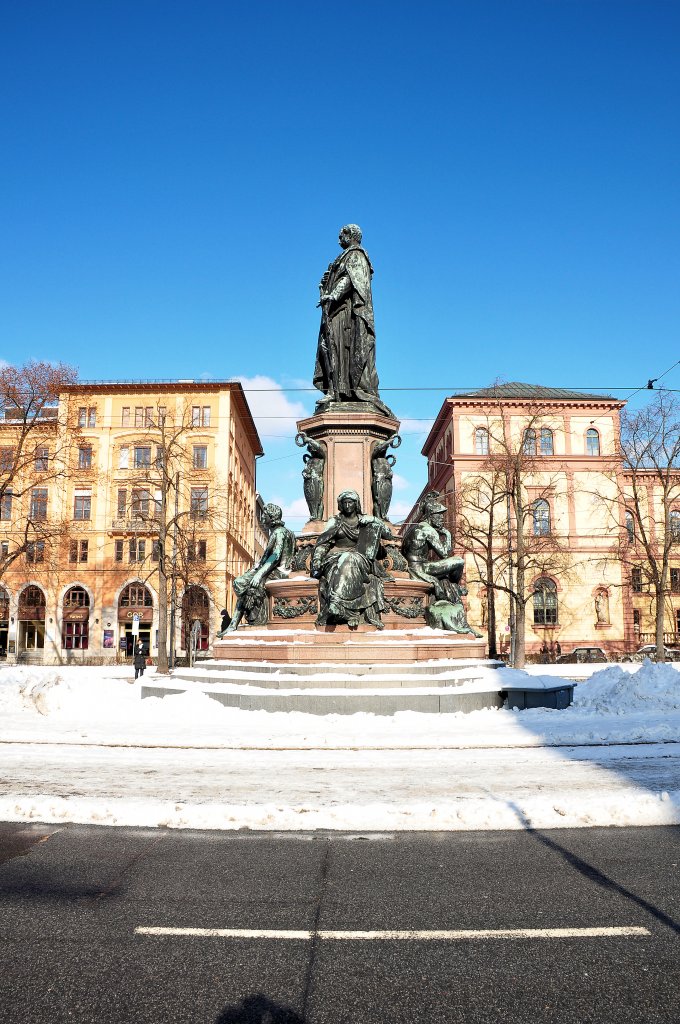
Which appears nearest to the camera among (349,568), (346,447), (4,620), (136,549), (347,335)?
(349,568)

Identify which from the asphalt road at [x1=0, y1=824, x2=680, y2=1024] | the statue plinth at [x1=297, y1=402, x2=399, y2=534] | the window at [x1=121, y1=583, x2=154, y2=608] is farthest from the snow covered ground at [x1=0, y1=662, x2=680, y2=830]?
the window at [x1=121, y1=583, x2=154, y2=608]

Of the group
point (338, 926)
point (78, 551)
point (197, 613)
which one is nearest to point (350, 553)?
point (338, 926)

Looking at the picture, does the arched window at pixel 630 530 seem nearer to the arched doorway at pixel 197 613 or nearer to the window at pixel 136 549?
the arched doorway at pixel 197 613

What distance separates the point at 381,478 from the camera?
17.9 meters

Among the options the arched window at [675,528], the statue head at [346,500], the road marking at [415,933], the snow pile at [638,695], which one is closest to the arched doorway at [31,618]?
the arched window at [675,528]

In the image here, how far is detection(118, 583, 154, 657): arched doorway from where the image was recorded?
57.9m

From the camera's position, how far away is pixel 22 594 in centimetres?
5934

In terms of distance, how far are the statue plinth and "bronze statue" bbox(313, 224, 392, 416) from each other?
2.75ft

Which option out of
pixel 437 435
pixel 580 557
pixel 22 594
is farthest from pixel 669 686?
pixel 437 435

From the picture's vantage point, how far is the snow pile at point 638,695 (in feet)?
44.1

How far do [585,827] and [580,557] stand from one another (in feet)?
190

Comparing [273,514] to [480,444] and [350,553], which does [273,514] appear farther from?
[480,444]

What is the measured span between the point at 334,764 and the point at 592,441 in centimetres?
6025

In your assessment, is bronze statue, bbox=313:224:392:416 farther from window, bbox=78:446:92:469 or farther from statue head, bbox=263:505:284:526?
window, bbox=78:446:92:469
